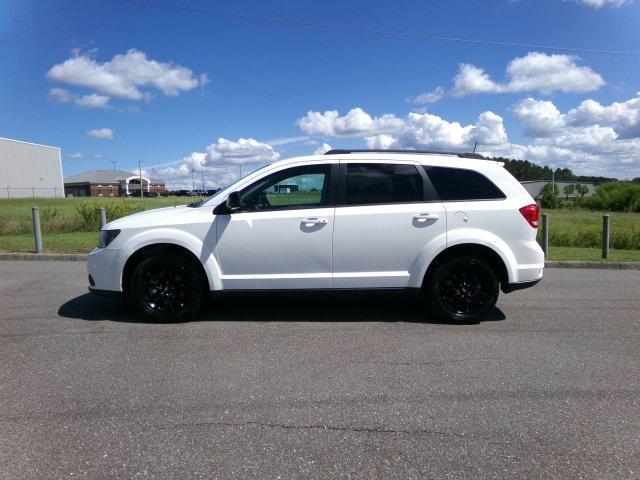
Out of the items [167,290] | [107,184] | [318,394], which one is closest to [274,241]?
[167,290]

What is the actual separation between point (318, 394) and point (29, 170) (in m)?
89.8

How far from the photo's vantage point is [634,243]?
1421cm

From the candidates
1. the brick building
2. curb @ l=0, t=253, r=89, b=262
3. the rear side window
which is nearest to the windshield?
the rear side window

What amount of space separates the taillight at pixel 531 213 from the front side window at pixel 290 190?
7.25 feet

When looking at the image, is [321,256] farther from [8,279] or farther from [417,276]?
[8,279]

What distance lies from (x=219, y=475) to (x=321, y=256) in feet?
10.0

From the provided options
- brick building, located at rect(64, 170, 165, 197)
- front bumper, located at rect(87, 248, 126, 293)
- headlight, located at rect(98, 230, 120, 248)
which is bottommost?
front bumper, located at rect(87, 248, 126, 293)

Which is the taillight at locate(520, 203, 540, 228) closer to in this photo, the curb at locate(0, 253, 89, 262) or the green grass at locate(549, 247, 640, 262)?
the green grass at locate(549, 247, 640, 262)

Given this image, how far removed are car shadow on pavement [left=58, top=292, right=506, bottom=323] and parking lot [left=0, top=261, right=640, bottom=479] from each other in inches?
1.9

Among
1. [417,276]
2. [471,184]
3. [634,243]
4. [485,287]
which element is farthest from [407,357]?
[634,243]

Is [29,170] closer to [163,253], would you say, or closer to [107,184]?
[107,184]

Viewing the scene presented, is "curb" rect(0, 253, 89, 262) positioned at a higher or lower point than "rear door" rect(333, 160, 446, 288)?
lower

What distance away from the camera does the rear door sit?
218 inches

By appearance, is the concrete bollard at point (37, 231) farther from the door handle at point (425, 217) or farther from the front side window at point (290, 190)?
the door handle at point (425, 217)
